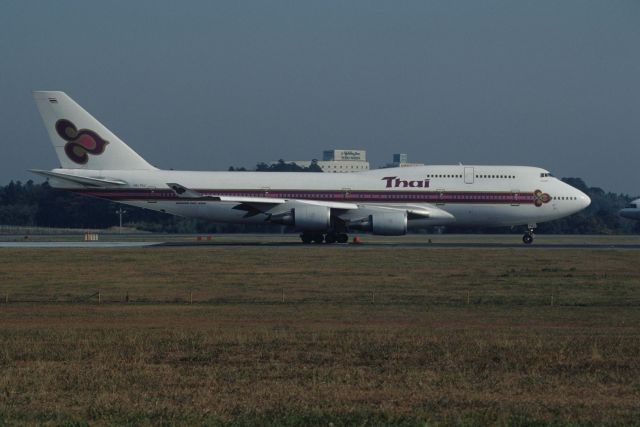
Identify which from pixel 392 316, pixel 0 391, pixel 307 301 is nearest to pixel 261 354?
pixel 0 391

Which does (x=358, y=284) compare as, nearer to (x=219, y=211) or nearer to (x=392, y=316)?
(x=392, y=316)

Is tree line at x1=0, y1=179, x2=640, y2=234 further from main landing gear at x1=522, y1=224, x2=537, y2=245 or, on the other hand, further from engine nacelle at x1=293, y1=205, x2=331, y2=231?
engine nacelle at x1=293, y1=205, x2=331, y2=231

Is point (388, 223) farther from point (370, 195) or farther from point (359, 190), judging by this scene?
point (359, 190)

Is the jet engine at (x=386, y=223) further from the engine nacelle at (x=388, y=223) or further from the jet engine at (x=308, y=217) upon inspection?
the jet engine at (x=308, y=217)

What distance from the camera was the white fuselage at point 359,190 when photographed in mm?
59188

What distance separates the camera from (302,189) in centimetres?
6003

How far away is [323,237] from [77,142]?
16.3 meters

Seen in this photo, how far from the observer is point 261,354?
1861cm

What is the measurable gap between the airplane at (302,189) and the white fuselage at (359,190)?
0.06m

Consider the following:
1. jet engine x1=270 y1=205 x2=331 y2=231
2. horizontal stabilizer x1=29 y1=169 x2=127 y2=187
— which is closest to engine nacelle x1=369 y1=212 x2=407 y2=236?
jet engine x1=270 y1=205 x2=331 y2=231

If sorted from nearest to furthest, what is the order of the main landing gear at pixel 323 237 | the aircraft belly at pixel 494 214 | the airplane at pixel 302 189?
1. the airplane at pixel 302 189
2. the aircraft belly at pixel 494 214
3. the main landing gear at pixel 323 237

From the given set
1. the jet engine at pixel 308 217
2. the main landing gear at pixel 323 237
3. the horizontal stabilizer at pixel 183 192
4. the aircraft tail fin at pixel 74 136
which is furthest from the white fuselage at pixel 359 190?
the main landing gear at pixel 323 237

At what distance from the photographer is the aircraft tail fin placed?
198 ft

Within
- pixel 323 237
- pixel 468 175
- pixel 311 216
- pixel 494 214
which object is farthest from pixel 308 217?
pixel 494 214
